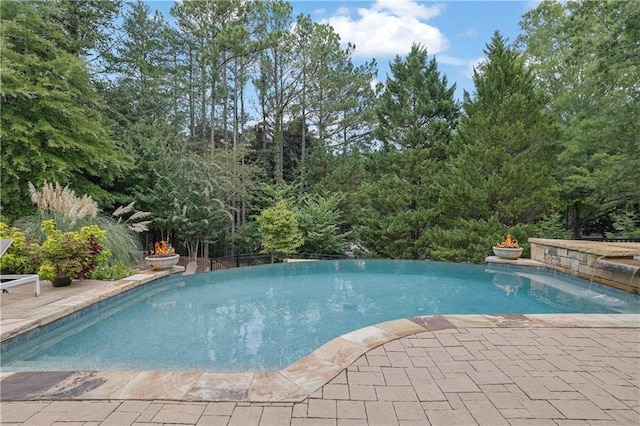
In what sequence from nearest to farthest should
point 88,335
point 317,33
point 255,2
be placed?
1. point 88,335
2. point 255,2
3. point 317,33

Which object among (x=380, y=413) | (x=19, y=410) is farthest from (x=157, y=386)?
(x=380, y=413)

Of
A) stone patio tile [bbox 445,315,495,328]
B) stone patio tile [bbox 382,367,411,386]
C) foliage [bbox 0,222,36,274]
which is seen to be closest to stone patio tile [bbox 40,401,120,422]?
stone patio tile [bbox 382,367,411,386]

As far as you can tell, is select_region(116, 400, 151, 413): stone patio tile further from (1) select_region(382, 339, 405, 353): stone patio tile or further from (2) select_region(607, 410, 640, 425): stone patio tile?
(2) select_region(607, 410, 640, 425): stone patio tile

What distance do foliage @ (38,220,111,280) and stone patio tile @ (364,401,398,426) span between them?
195 inches

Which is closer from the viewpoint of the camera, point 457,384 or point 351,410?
point 351,410

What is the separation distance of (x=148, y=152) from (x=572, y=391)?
11707 mm

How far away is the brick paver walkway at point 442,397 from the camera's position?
6.15 ft

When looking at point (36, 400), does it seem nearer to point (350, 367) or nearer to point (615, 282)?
point (350, 367)

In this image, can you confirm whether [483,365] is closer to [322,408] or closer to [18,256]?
[322,408]

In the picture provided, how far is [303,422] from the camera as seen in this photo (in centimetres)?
186

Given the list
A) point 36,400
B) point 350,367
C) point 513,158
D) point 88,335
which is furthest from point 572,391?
point 513,158

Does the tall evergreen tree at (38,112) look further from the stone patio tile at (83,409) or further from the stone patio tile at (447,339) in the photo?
the stone patio tile at (447,339)

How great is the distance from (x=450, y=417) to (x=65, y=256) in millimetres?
5477

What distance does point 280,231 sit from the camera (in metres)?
10.6
